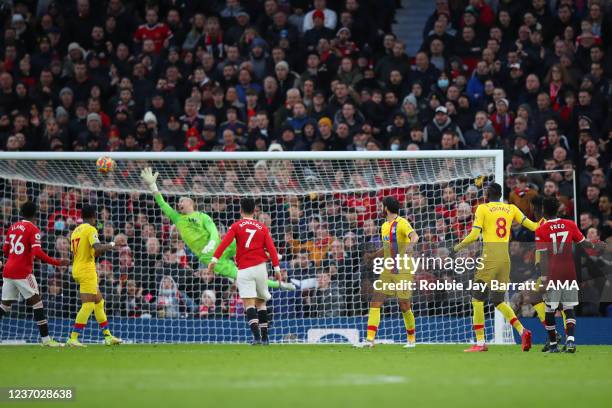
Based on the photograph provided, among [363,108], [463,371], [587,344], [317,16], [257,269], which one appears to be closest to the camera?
[463,371]

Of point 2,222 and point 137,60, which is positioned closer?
point 2,222

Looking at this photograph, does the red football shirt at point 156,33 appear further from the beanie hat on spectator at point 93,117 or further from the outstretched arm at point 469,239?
the outstretched arm at point 469,239

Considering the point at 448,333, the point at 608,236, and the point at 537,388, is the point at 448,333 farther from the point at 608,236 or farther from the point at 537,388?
the point at 537,388

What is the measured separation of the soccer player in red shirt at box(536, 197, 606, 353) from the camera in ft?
42.9

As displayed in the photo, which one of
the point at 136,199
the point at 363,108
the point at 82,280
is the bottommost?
the point at 82,280

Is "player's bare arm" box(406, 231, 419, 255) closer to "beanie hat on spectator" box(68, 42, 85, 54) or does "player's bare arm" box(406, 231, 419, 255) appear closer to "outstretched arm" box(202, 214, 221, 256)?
"outstretched arm" box(202, 214, 221, 256)

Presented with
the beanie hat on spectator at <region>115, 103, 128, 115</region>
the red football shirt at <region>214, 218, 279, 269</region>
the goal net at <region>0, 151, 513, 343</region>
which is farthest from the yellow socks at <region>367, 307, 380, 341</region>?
the beanie hat on spectator at <region>115, 103, 128, 115</region>

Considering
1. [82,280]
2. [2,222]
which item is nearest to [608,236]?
[82,280]

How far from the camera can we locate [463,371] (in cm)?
1011

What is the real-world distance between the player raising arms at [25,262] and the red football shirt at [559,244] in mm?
6651

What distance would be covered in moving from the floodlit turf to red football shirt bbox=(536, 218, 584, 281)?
1.06 meters

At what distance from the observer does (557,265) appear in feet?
43.7

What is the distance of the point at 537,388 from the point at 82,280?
8.02 metres

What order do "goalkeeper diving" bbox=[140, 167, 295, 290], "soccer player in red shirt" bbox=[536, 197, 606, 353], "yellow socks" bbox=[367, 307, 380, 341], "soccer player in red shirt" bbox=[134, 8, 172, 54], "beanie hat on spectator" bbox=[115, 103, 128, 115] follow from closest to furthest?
"soccer player in red shirt" bbox=[536, 197, 606, 353]
"yellow socks" bbox=[367, 307, 380, 341]
"goalkeeper diving" bbox=[140, 167, 295, 290]
"beanie hat on spectator" bbox=[115, 103, 128, 115]
"soccer player in red shirt" bbox=[134, 8, 172, 54]
